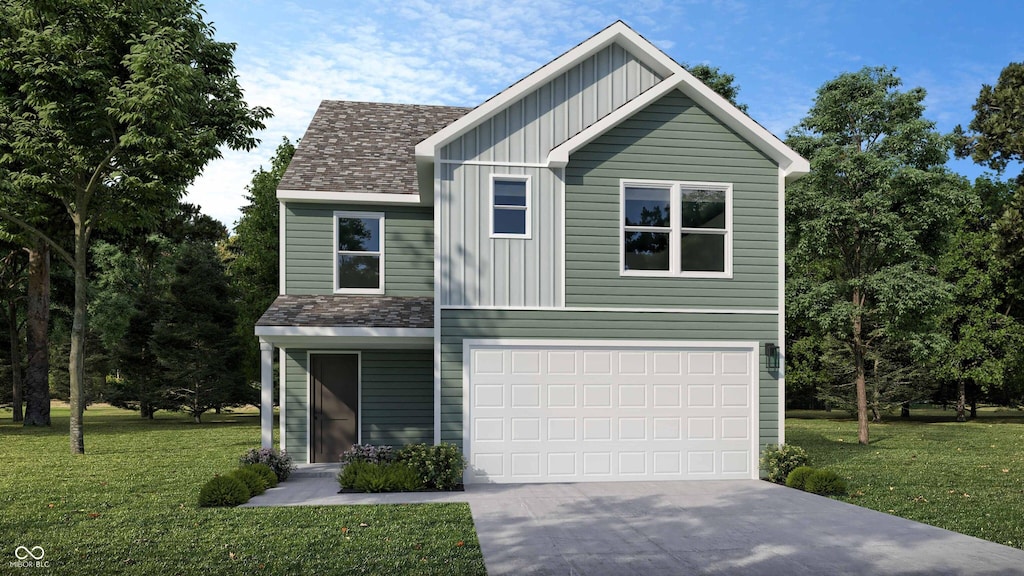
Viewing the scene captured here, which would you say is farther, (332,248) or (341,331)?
(332,248)

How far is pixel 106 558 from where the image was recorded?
22.9 ft

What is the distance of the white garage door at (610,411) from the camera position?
11.8 metres

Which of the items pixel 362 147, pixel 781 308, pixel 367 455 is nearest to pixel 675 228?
pixel 781 308

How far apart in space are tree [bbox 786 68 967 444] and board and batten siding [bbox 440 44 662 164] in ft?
29.0

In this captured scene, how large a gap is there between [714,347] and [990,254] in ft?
A: 83.9

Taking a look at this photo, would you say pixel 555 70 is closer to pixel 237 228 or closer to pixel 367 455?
pixel 367 455

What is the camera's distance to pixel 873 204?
18375 millimetres

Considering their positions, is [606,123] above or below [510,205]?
above

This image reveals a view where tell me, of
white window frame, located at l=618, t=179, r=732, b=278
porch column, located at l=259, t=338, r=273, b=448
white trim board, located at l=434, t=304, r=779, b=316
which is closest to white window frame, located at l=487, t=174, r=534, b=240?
white trim board, located at l=434, t=304, r=779, b=316

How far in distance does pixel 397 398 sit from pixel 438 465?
318 cm

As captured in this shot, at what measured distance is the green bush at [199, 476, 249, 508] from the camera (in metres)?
9.68

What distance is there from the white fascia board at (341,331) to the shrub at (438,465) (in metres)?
2.16

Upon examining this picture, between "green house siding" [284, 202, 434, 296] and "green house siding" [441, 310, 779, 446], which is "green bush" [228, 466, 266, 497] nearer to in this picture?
"green house siding" [441, 310, 779, 446]

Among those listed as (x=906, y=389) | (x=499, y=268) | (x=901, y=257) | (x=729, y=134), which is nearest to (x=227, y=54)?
(x=499, y=268)
